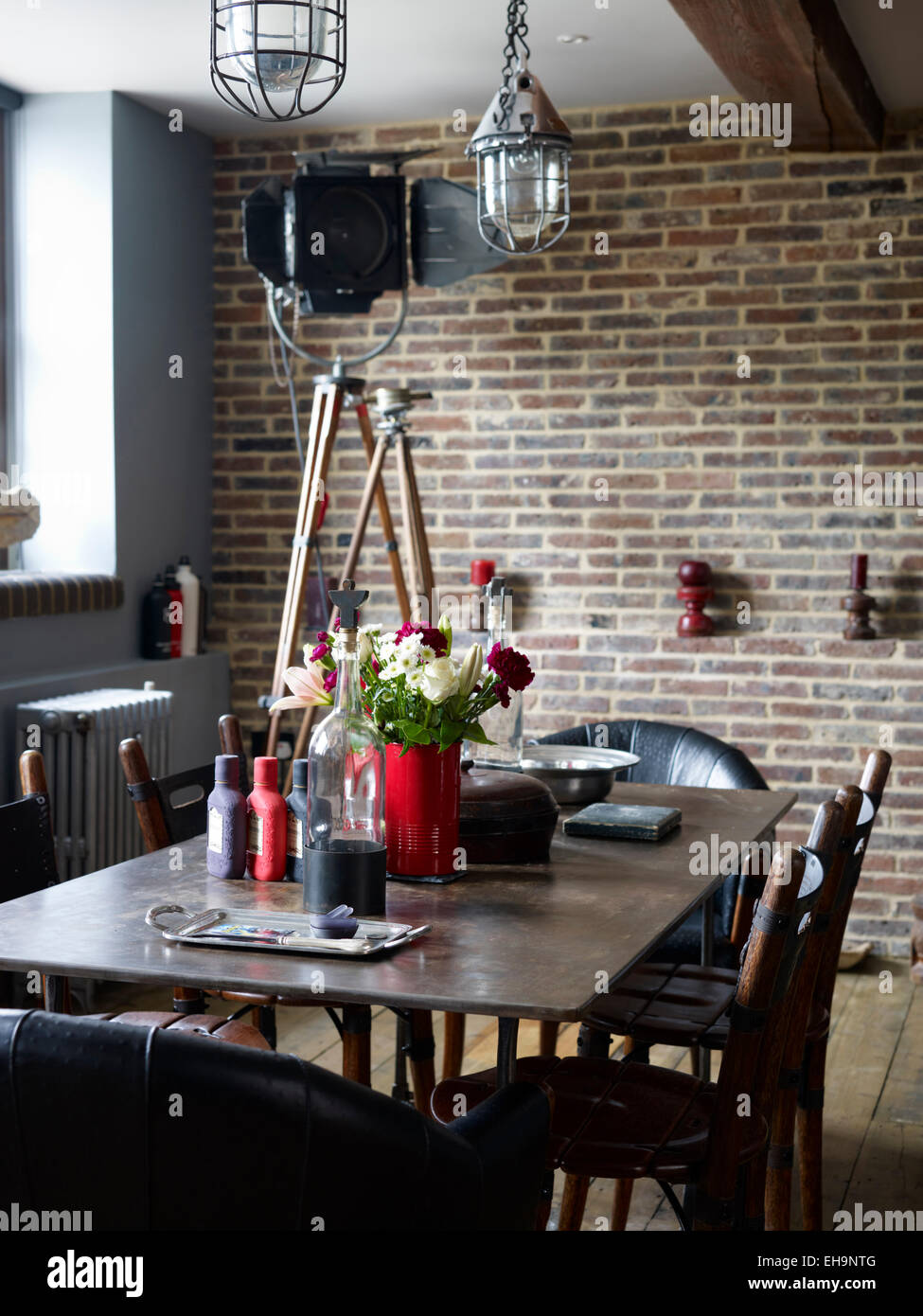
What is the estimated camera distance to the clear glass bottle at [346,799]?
1.92 metres

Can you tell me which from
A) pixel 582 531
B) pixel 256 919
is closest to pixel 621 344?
pixel 582 531

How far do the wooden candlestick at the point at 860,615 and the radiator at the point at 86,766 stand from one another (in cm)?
215

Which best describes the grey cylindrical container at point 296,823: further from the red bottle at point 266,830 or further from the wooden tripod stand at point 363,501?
the wooden tripod stand at point 363,501

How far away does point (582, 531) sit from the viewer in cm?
472

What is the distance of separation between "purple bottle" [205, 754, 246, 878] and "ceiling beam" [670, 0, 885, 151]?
212 centimetres

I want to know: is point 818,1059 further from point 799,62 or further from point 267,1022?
point 799,62

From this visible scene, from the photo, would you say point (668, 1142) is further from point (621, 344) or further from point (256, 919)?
point (621, 344)

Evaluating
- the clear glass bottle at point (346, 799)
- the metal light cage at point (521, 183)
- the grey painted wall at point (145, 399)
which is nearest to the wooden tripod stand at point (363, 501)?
the grey painted wall at point (145, 399)

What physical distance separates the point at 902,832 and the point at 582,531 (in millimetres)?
1403

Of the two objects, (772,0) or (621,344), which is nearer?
(772,0)

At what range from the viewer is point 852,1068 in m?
3.59

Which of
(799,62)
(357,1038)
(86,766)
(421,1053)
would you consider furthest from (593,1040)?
(799,62)

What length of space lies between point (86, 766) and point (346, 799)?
2.13 metres

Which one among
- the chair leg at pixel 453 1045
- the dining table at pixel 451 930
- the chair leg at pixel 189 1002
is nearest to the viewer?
the dining table at pixel 451 930
